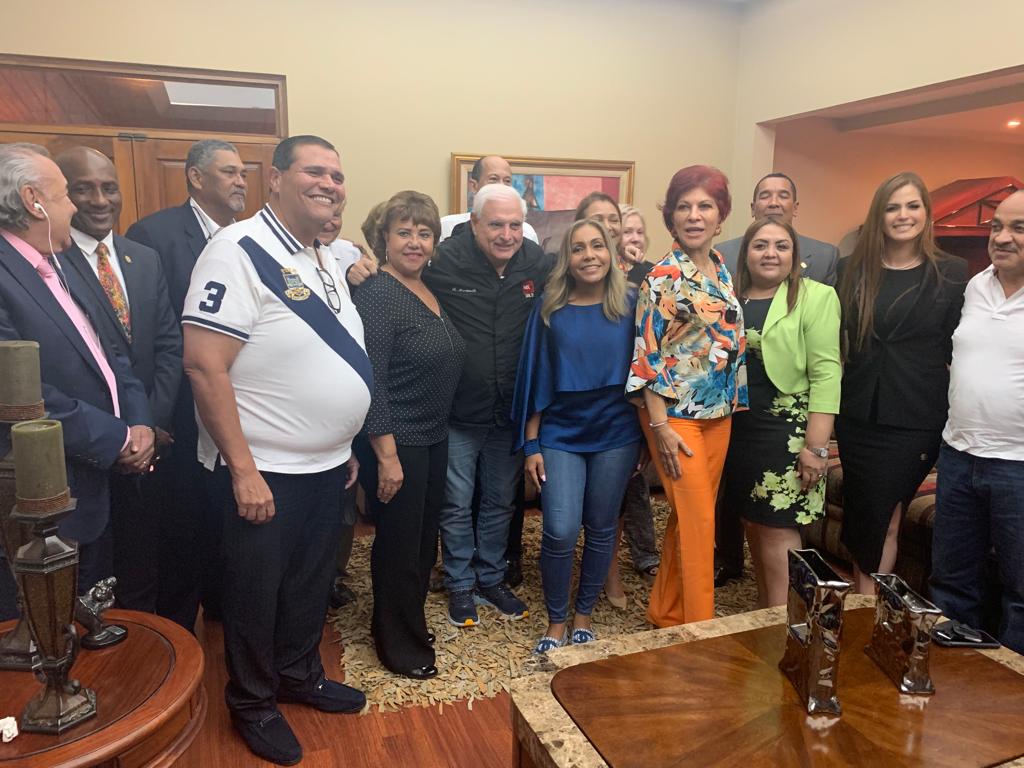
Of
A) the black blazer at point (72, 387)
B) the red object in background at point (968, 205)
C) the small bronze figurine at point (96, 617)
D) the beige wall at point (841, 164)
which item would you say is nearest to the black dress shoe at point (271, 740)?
the black blazer at point (72, 387)

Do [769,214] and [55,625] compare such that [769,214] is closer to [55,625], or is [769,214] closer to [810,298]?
[810,298]

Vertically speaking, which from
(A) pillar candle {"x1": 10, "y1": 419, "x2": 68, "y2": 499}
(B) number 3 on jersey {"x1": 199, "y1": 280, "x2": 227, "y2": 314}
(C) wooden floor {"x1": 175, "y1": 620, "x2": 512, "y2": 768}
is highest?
(B) number 3 on jersey {"x1": 199, "y1": 280, "x2": 227, "y2": 314}

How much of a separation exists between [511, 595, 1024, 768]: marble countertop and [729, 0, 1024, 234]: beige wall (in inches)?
129

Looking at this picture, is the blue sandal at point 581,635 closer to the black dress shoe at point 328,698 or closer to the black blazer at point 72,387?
the black dress shoe at point 328,698

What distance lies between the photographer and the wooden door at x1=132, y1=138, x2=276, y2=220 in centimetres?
425

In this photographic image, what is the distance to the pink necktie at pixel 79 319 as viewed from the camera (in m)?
1.76

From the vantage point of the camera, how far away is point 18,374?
118 cm

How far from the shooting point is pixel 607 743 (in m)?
1.31

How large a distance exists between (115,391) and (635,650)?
1493mm

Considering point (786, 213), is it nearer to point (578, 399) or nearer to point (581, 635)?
point (578, 399)

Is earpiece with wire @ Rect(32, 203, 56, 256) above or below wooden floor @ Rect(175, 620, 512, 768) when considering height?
above

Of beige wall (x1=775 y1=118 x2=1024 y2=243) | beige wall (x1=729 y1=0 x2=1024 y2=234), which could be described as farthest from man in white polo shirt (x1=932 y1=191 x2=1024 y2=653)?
beige wall (x1=775 y1=118 x2=1024 y2=243)

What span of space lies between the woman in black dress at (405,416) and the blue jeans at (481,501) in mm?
207

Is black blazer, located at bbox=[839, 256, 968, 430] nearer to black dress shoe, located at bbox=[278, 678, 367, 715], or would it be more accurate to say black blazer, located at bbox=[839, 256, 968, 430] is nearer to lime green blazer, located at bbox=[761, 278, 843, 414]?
lime green blazer, located at bbox=[761, 278, 843, 414]
